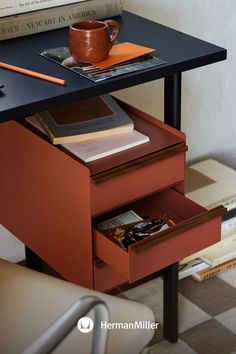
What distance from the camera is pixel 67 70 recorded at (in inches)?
54.9

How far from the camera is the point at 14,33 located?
5.04 ft

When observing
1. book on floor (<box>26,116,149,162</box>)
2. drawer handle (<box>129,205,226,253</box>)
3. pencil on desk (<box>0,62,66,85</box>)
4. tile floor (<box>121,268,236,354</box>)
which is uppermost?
pencil on desk (<box>0,62,66,85</box>)

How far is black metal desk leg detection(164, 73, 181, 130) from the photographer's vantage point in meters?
1.55

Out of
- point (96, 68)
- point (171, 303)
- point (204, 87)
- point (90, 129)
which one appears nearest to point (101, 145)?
point (90, 129)

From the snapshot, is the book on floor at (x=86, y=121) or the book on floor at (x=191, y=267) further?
the book on floor at (x=191, y=267)

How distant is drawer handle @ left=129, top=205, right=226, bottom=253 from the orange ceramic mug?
1.23 ft

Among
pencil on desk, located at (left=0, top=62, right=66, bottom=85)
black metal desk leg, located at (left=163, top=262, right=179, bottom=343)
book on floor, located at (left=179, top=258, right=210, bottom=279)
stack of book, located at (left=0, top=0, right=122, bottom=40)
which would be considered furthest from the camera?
book on floor, located at (left=179, top=258, right=210, bottom=279)

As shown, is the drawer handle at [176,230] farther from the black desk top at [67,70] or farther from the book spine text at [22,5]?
the book spine text at [22,5]

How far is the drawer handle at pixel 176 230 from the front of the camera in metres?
1.41

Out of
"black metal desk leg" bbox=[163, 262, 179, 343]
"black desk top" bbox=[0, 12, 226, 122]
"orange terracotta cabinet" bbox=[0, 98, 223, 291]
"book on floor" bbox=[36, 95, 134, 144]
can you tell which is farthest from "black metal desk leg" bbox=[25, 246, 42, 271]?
"black desk top" bbox=[0, 12, 226, 122]

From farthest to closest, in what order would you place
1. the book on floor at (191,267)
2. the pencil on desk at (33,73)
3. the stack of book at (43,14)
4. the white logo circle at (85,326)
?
1. the book on floor at (191,267)
2. the stack of book at (43,14)
3. the pencil on desk at (33,73)
4. the white logo circle at (85,326)

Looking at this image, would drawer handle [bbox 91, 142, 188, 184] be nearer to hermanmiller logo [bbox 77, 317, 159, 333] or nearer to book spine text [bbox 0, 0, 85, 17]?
hermanmiller logo [bbox 77, 317, 159, 333]

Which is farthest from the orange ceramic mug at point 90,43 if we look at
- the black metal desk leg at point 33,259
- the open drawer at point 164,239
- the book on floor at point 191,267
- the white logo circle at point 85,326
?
the book on floor at point 191,267

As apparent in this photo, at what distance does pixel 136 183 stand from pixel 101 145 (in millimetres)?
109
